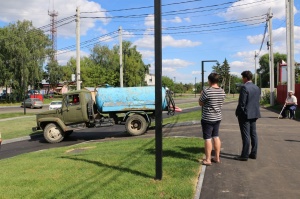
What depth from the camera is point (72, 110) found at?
14359 millimetres

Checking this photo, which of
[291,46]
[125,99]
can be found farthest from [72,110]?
[291,46]

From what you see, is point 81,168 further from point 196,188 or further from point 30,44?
point 30,44

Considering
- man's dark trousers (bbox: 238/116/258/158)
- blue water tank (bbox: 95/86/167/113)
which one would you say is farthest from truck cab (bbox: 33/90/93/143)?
man's dark trousers (bbox: 238/116/258/158)

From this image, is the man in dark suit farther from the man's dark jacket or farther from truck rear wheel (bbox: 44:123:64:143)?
truck rear wheel (bbox: 44:123:64:143)

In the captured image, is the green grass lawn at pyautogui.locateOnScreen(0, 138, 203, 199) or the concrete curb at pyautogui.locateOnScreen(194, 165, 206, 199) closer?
the concrete curb at pyautogui.locateOnScreen(194, 165, 206, 199)

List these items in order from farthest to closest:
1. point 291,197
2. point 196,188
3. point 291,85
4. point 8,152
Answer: point 291,85 < point 8,152 < point 196,188 < point 291,197

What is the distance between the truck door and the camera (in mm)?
14305

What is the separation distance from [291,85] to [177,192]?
17481 mm

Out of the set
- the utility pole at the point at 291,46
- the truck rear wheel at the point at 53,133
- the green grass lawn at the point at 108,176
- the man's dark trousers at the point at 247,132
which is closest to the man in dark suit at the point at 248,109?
the man's dark trousers at the point at 247,132

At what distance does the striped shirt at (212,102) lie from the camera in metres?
6.25

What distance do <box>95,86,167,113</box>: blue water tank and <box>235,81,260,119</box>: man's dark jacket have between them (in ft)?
24.8

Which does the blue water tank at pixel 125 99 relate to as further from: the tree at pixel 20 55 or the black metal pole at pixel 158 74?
the tree at pixel 20 55

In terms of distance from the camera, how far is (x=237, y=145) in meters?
8.63

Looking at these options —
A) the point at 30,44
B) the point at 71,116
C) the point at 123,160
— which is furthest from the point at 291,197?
the point at 30,44
